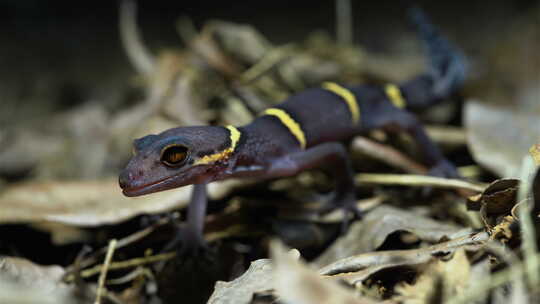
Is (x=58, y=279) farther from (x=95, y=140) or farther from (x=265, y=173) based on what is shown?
(x=95, y=140)

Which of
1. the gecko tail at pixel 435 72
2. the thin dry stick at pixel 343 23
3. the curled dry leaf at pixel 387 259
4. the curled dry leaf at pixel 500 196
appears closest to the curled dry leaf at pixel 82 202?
the curled dry leaf at pixel 387 259

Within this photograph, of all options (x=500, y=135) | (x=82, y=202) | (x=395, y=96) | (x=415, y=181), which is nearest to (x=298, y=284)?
(x=415, y=181)

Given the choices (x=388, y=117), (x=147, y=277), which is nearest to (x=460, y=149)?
(x=388, y=117)

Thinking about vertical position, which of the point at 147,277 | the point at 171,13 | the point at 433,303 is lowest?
the point at 433,303

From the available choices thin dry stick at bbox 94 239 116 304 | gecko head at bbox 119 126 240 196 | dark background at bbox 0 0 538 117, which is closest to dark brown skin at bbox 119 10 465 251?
gecko head at bbox 119 126 240 196

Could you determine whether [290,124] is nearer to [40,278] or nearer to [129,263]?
[129,263]
